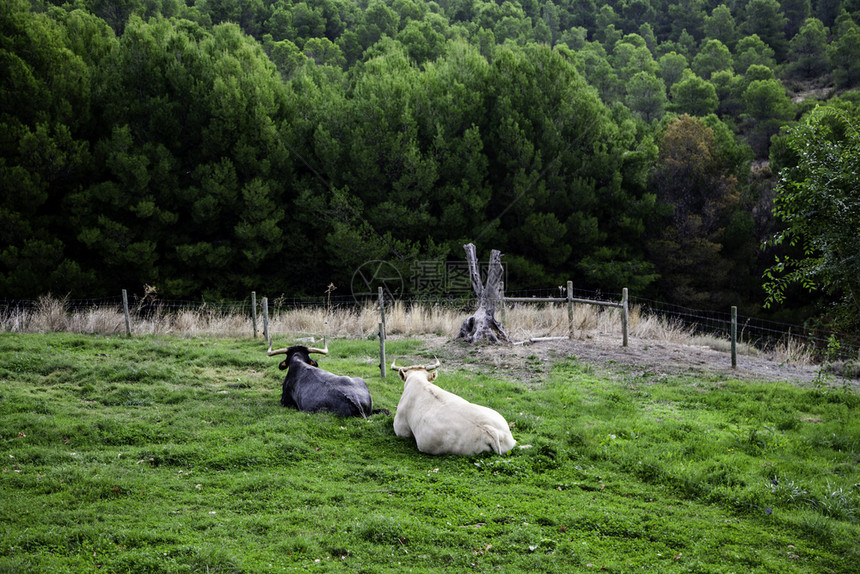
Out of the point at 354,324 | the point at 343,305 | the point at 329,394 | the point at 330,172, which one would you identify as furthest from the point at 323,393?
the point at 330,172

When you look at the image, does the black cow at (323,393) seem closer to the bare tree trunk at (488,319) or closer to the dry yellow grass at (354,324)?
the bare tree trunk at (488,319)

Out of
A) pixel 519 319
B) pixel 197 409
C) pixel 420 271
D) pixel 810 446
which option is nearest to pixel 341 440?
pixel 197 409

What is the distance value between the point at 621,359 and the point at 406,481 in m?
7.87

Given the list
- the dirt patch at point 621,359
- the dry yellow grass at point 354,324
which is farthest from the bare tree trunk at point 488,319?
the dry yellow grass at point 354,324

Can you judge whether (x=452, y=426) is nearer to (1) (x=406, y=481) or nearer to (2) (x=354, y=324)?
(1) (x=406, y=481)

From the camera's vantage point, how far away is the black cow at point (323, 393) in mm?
8531

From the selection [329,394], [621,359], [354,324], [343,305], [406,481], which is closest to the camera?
[406,481]

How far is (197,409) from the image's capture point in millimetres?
8633

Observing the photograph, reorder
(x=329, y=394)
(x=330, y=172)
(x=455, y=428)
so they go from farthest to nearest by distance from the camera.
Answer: (x=330, y=172), (x=329, y=394), (x=455, y=428)

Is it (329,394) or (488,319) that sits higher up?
(488,319)

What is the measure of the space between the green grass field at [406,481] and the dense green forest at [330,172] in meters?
11.9

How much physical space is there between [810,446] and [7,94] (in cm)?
2351

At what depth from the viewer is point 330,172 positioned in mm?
23844

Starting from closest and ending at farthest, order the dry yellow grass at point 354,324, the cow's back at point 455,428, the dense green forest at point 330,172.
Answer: the cow's back at point 455,428
the dry yellow grass at point 354,324
the dense green forest at point 330,172
